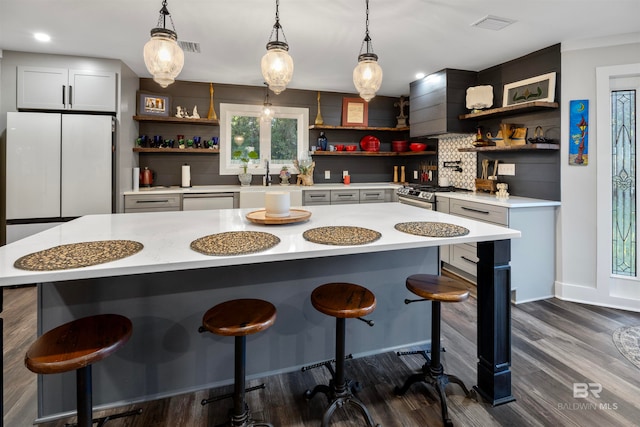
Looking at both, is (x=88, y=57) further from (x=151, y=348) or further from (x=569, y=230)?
(x=569, y=230)

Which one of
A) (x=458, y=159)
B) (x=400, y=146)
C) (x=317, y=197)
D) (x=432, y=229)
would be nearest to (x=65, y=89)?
(x=317, y=197)

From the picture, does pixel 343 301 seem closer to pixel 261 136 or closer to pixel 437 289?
pixel 437 289

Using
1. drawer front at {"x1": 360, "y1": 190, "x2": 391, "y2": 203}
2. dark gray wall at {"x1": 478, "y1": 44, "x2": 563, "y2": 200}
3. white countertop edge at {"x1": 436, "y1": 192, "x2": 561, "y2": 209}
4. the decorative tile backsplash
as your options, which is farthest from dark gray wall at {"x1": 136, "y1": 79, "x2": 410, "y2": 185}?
white countertop edge at {"x1": 436, "y1": 192, "x2": 561, "y2": 209}

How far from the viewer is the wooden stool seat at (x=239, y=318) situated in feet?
4.55

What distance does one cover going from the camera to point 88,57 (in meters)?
3.67

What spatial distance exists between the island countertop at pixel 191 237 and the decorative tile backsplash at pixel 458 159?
2.33 m

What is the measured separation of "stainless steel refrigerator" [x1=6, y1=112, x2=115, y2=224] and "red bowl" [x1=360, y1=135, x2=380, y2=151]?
3.38m

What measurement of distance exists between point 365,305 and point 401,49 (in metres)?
2.87

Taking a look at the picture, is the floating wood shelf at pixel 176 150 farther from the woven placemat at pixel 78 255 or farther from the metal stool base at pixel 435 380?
the metal stool base at pixel 435 380

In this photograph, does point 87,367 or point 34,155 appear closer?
point 87,367

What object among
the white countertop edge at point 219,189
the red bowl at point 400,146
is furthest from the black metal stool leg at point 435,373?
the red bowl at point 400,146

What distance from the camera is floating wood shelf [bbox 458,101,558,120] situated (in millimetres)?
3244

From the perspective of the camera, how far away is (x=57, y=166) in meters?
3.59

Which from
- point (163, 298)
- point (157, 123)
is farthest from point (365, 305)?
point (157, 123)
